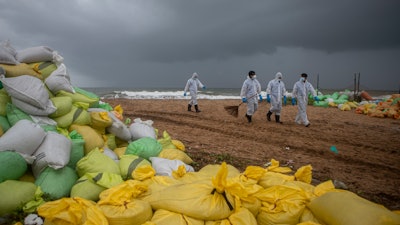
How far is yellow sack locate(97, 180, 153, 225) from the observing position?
195 centimetres

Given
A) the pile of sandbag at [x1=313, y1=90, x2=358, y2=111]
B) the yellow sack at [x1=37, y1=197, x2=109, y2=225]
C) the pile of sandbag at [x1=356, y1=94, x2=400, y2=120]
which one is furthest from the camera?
the pile of sandbag at [x1=313, y1=90, x2=358, y2=111]

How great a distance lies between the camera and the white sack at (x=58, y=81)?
3.63 metres

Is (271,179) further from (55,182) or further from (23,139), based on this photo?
(23,139)

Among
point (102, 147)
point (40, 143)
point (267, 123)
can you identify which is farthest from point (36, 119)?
point (267, 123)

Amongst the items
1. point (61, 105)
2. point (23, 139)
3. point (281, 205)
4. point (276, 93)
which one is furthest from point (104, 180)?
point (276, 93)

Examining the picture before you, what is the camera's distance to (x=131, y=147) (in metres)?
3.43

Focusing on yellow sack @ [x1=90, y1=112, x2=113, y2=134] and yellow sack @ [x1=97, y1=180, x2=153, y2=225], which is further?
yellow sack @ [x1=90, y1=112, x2=113, y2=134]

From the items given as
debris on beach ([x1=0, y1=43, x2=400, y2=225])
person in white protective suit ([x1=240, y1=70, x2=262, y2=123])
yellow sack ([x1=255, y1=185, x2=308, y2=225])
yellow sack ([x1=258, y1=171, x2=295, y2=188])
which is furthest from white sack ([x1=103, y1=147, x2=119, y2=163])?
person in white protective suit ([x1=240, y1=70, x2=262, y2=123])

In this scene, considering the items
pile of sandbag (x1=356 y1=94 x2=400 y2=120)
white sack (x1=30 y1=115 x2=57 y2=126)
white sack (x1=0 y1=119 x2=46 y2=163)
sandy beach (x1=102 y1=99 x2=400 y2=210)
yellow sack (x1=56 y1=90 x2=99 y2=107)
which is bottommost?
sandy beach (x1=102 y1=99 x2=400 y2=210)

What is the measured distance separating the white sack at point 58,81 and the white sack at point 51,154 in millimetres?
1062

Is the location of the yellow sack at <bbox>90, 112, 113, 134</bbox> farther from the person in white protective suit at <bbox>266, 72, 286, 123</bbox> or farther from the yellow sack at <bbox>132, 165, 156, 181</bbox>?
the person in white protective suit at <bbox>266, 72, 286, 123</bbox>

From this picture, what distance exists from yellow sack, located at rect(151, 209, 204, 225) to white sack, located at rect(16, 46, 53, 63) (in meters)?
2.96

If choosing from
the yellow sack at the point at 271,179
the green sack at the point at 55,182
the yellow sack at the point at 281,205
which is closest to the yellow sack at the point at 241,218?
the yellow sack at the point at 281,205

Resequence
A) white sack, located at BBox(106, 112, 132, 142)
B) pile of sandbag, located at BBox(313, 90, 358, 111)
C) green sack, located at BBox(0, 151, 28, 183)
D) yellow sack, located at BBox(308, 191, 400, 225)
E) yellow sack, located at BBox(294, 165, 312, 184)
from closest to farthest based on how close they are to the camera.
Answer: yellow sack, located at BBox(308, 191, 400, 225)
green sack, located at BBox(0, 151, 28, 183)
yellow sack, located at BBox(294, 165, 312, 184)
white sack, located at BBox(106, 112, 132, 142)
pile of sandbag, located at BBox(313, 90, 358, 111)
